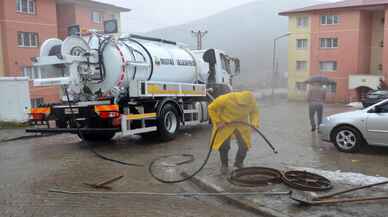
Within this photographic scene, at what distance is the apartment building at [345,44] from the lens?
3684 centimetres

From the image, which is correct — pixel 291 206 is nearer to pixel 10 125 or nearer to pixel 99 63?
pixel 99 63

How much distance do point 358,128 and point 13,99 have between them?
1407 cm

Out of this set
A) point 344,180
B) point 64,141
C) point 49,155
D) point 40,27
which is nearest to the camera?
point 344,180

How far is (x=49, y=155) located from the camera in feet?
31.9

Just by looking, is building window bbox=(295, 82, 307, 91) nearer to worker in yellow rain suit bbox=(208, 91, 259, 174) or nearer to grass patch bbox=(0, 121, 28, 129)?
grass patch bbox=(0, 121, 28, 129)

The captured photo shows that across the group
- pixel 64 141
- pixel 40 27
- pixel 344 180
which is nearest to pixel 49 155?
pixel 64 141

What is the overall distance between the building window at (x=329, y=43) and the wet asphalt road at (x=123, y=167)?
1125 inches

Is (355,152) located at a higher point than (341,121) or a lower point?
lower

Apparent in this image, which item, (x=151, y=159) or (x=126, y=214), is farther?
(x=151, y=159)

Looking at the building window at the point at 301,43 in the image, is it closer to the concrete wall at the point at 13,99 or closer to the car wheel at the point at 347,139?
the concrete wall at the point at 13,99

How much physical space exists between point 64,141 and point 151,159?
4.51 metres

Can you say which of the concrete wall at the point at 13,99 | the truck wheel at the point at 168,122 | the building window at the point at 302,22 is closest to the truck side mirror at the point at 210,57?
the truck wheel at the point at 168,122

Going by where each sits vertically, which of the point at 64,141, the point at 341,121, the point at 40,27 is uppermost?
the point at 40,27

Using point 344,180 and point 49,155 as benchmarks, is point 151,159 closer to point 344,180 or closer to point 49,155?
point 49,155
